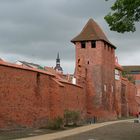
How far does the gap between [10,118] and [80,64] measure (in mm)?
30205

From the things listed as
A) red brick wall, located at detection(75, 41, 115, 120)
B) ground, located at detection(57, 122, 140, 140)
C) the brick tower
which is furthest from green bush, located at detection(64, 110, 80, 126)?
red brick wall, located at detection(75, 41, 115, 120)

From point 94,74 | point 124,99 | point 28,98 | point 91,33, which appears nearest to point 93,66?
point 94,74

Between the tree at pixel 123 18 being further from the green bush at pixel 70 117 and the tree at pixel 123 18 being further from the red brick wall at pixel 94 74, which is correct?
the red brick wall at pixel 94 74

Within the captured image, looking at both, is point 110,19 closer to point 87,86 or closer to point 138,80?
point 87,86

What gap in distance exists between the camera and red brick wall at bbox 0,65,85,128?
27688 mm

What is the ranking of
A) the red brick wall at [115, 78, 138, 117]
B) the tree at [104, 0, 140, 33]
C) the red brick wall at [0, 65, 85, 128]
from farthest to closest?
the red brick wall at [115, 78, 138, 117] < the red brick wall at [0, 65, 85, 128] < the tree at [104, 0, 140, 33]

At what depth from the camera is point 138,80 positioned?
13512 cm

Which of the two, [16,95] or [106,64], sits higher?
[106,64]

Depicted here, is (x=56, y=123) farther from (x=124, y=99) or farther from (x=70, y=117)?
(x=124, y=99)

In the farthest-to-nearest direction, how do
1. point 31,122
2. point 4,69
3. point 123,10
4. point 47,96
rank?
point 47,96 < point 31,122 < point 4,69 < point 123,10

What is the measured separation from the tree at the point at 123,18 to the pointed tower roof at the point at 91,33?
37106mm

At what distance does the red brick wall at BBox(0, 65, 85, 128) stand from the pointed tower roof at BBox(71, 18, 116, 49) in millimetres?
18918

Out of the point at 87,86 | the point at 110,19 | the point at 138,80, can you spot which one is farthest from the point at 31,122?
the point at 138,80

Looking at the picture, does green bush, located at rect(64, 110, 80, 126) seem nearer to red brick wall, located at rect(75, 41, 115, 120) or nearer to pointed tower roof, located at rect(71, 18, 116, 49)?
red brick wall, located at rect(75, 41, 115, 120)
